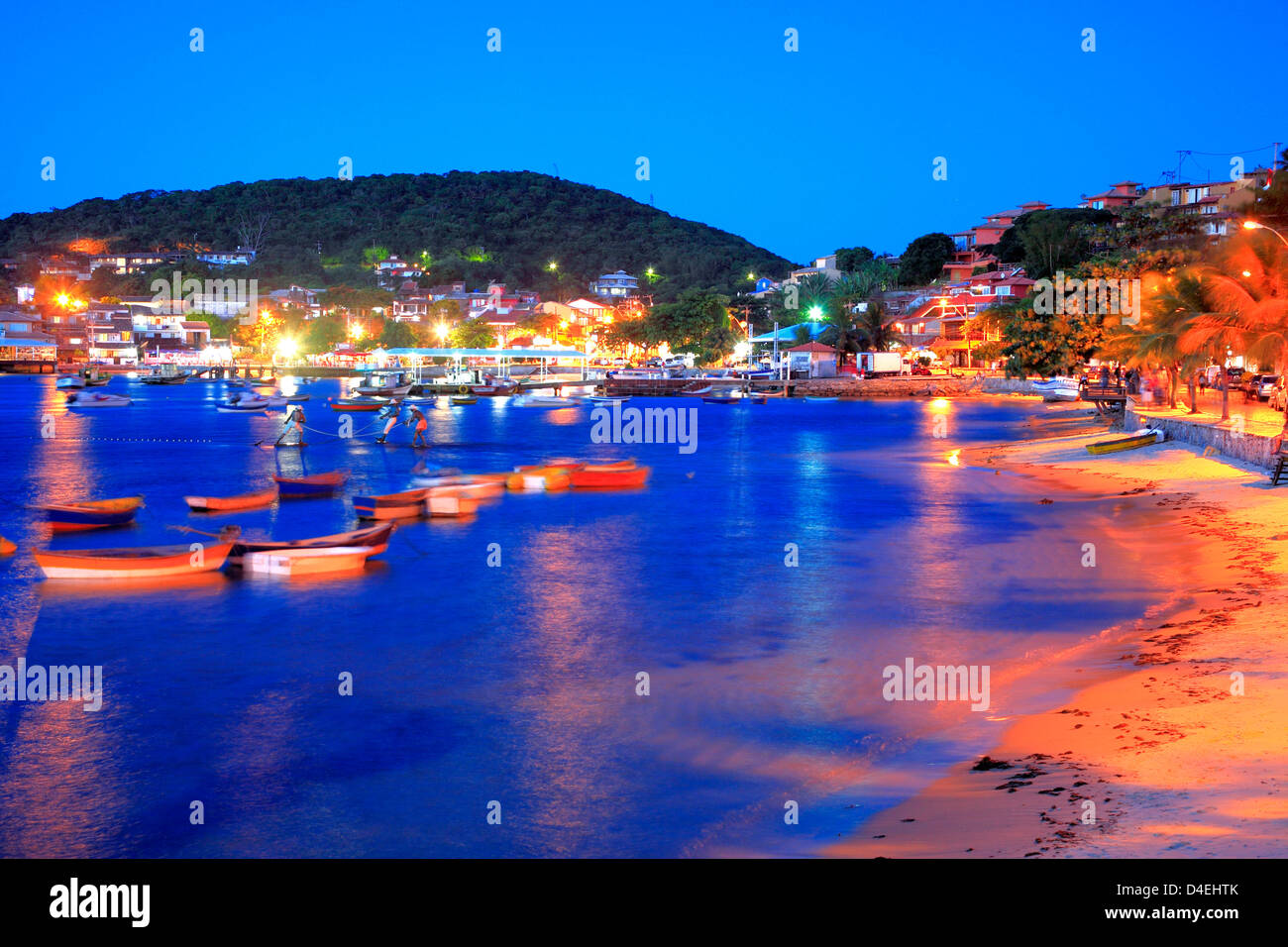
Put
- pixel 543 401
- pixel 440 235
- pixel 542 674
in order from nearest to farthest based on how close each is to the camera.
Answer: pixel 542 674
pixel 543 401
pixel 440 235

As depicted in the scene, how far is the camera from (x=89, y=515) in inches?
939

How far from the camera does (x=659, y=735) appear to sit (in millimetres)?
10211

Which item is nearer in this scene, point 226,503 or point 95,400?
point 226,503

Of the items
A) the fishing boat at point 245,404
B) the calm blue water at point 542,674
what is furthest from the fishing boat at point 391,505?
the fishing boat at point 245,404

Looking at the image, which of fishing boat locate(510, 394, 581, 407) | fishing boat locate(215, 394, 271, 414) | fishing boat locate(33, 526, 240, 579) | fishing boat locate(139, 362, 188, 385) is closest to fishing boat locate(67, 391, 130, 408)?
fishing boat locate(215, 394, 271, 414)

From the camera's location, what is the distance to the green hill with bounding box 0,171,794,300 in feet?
546

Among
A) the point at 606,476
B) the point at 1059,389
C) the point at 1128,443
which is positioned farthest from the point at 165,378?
the point at 1128,443

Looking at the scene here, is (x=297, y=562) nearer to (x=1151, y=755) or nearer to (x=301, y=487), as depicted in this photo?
(x=301, y=487)

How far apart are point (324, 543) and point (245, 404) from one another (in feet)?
189

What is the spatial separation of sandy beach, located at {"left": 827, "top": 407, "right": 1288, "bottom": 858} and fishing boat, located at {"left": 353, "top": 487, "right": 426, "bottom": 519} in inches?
605

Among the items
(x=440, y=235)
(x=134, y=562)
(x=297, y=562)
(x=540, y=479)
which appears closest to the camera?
(x=134, y=562)

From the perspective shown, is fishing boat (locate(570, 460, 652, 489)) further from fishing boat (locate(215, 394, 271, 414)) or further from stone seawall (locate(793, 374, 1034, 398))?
stone seawall (locate(793, 374, 1034, 398))

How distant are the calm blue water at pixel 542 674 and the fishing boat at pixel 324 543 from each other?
558 mm
